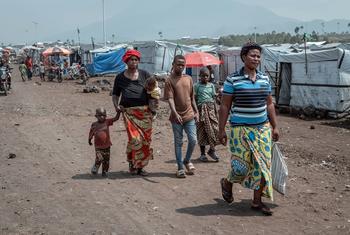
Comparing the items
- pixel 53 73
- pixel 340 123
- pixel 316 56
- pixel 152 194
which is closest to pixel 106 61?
pixel 53 73

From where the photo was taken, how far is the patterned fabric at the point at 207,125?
768 cm

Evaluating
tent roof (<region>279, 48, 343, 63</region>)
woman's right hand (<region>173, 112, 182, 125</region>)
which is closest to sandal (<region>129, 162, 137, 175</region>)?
woman's right hand (<region>173, 112, 182, 125</region>)

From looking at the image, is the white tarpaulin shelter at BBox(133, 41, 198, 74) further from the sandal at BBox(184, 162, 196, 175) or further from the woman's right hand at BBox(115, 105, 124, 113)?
the woman's right hand at BBox(115, 105, 124, 113)

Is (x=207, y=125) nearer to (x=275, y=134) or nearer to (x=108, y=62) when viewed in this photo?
(x=275, y=134)

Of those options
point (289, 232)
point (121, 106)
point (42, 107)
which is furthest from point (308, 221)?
point (42, 107)

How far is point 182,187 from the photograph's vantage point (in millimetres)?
6191

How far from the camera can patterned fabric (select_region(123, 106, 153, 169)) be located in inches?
259

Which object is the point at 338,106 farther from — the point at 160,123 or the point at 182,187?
the point at 182,187

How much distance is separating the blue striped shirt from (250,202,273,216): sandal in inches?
35.8

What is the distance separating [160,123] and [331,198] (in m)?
7.23

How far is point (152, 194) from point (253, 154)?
1.58 metres

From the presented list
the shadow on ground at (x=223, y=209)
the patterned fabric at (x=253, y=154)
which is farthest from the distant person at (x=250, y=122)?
the shadow on ground at (x=223, y=209)

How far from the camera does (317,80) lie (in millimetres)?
14867

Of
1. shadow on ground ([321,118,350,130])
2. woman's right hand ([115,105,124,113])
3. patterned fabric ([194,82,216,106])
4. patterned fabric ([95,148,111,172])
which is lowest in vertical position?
shadow on ground ([321,118,350,130])
